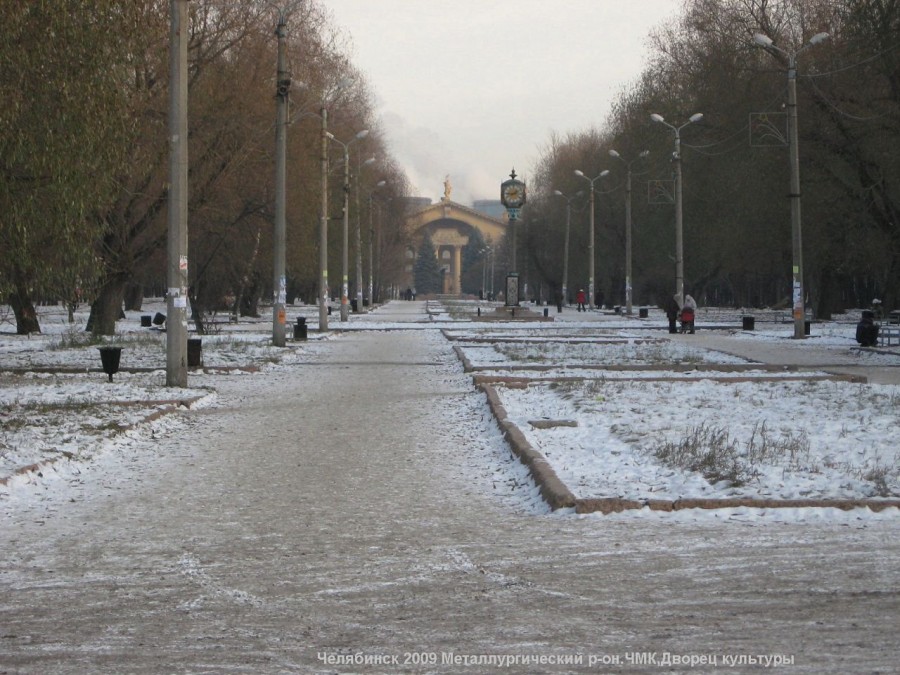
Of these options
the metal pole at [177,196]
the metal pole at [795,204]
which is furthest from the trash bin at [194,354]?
the metal pole at [795,204]

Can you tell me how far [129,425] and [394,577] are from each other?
7.93m

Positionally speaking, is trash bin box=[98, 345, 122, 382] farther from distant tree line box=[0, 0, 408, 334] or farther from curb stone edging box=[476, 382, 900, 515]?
curb stone edging box=[476, 382, 900, 515]

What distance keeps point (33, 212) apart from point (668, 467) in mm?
8288

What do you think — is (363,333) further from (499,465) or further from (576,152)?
(576,152)

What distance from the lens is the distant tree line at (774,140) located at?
3962 cm

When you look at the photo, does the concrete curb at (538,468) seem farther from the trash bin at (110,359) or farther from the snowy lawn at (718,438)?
the trash bin at (110,359)

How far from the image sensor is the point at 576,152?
10406cm

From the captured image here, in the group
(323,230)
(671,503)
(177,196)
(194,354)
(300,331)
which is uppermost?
(323,230)

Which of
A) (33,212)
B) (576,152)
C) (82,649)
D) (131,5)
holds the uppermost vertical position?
(576,152)

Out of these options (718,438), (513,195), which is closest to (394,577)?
(718,438)

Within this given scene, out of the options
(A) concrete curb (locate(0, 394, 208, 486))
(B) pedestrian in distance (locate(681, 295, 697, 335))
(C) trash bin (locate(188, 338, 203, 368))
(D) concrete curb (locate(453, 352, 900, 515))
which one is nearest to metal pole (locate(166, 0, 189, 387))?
(A) concrete curb (locate(0, 394, 208, 486))

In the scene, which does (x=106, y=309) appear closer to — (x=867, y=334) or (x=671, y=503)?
(x=867, y=334)

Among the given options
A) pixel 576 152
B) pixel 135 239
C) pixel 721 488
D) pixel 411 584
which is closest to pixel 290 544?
pixel 411 584

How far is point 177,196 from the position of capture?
19797 millimetres
